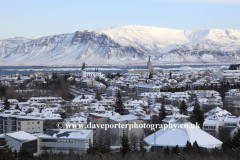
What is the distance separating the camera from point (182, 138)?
51.4 ft

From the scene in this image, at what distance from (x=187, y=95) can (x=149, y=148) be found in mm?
22422

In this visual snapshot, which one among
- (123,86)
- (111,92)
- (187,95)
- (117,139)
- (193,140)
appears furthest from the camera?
(123,86)

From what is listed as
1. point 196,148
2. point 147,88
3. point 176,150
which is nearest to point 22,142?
point 176,150

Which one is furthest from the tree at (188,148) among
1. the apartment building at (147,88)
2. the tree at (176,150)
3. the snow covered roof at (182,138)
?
the apartment building at (147,88)

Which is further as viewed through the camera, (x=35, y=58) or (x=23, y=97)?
(x=35, y=58)

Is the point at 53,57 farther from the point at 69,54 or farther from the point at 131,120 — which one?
the point at 131,120

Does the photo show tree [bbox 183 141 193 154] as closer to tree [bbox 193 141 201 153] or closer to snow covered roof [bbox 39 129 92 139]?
tree [bbox 193 141 201 153]

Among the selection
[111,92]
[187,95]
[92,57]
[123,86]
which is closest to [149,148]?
[187,95]

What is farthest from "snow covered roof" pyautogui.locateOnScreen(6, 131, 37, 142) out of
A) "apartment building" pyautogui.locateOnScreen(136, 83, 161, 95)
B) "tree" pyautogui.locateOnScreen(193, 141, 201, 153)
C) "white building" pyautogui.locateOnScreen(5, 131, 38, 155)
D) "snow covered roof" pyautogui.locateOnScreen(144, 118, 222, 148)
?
"apartment building" pyautogui.locateOnScreen(136, 83, 161, 95)

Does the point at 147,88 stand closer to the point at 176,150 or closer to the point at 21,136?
the point at 21,136

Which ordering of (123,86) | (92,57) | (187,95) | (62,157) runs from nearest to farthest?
(62,157) < (187,95) < (123,86) < (92,57)

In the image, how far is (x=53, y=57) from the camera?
19288cm

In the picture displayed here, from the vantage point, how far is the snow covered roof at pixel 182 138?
15.4 m

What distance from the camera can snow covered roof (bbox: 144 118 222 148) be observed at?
15.4 metres
